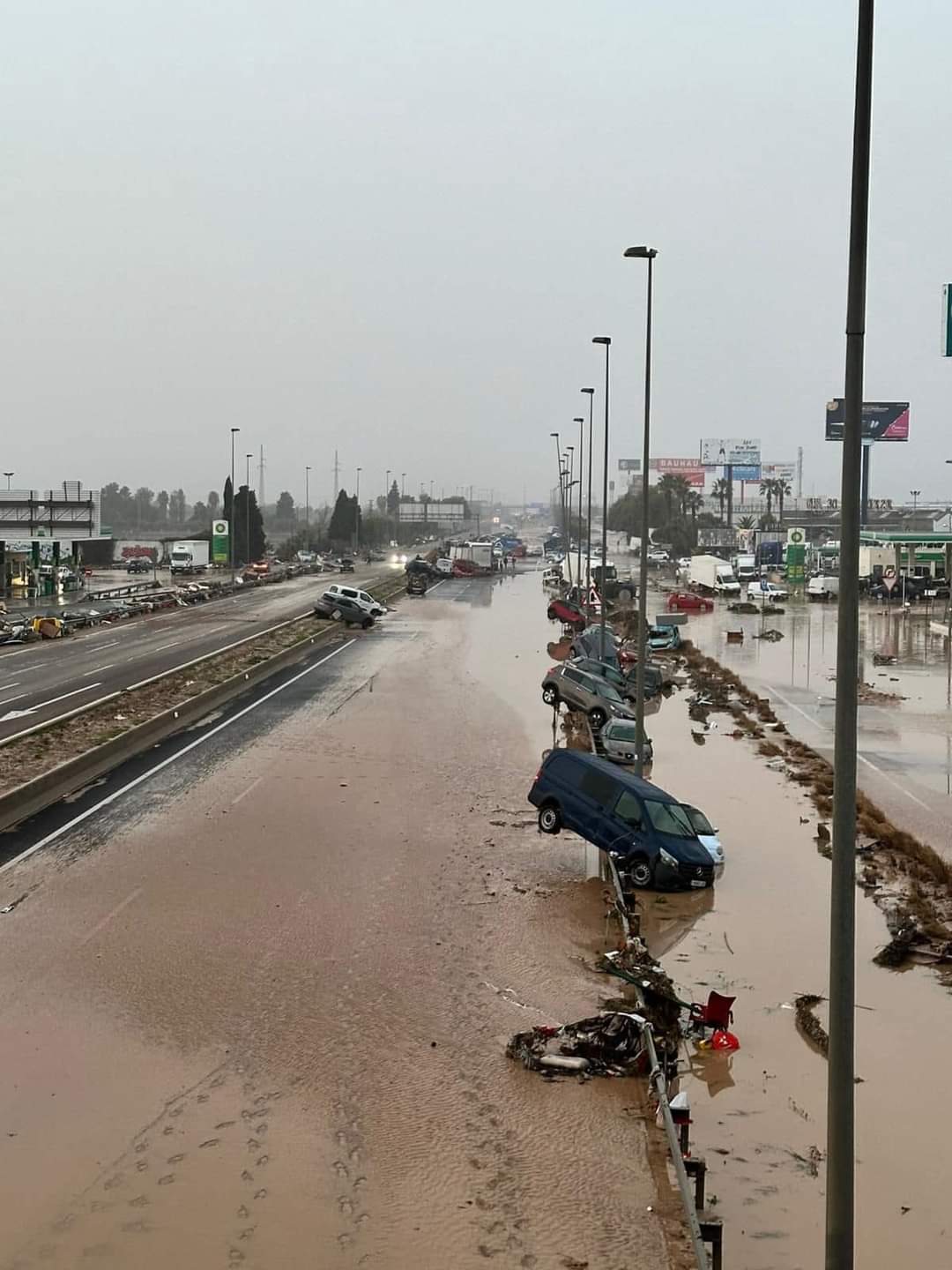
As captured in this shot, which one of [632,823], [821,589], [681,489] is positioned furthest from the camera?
[681,489]

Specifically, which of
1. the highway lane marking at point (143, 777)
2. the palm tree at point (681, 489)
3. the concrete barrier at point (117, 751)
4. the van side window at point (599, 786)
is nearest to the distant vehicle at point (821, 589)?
the concrete barrier at point (117, 751)

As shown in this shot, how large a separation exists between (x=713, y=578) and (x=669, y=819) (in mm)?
75955

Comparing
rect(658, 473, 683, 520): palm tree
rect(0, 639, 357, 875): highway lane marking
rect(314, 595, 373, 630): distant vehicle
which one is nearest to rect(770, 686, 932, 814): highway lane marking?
rect(0, 639, 357, 875): highway lane marking

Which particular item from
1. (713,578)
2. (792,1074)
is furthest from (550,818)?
(713,578)

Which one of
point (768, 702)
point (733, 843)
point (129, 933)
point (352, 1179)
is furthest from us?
point (768, 702)

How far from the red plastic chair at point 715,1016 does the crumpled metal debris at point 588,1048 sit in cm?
100

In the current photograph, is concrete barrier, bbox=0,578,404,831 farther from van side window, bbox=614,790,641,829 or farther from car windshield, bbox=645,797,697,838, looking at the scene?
car windshield, bbox=645,797,697,838

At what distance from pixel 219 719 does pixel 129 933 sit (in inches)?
700

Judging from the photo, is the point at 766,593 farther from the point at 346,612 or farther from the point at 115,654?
the point at 115,654

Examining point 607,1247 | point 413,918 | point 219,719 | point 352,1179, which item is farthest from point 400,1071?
point 219,719

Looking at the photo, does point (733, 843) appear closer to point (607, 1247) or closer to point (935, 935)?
point (935, 935)

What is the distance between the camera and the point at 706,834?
20.8 meters

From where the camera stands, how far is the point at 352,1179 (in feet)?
34.1

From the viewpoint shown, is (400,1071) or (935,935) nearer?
(400,1071)
